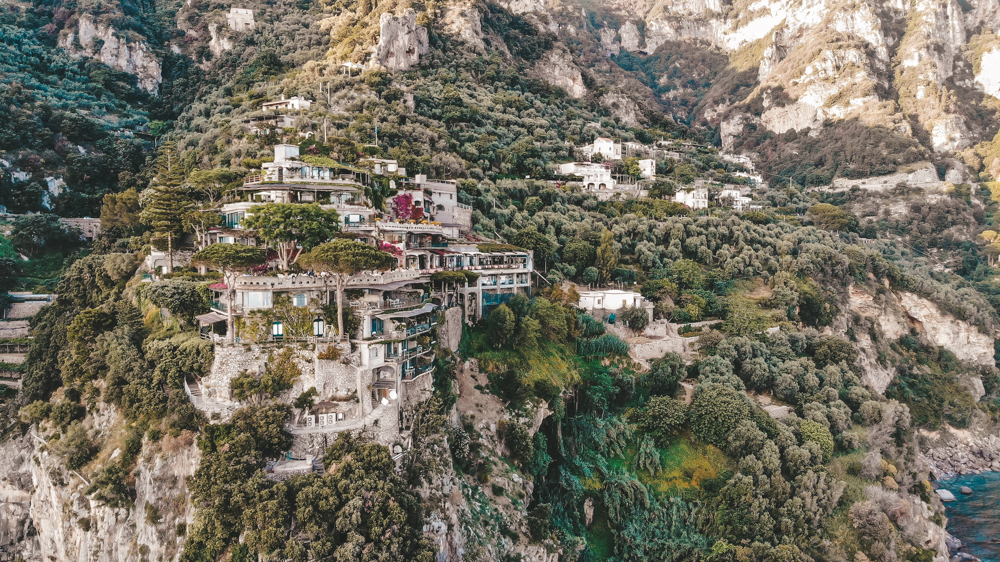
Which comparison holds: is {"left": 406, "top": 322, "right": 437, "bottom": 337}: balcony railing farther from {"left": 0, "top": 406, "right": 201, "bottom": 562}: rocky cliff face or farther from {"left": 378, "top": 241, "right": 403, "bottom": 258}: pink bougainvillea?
{"left": 0, "top": 406, "right": 201, "bottom": 562}: rocky cliff face

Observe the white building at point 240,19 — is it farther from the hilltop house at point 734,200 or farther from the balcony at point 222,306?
the balcony at point 222,306

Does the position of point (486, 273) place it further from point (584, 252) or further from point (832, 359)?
point (832, 359)

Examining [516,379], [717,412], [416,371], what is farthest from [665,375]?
[416,371]

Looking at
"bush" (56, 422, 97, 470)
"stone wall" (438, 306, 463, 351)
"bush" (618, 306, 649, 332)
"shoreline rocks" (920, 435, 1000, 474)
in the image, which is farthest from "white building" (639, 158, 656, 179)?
"bush" (56, 422, 97, 470)

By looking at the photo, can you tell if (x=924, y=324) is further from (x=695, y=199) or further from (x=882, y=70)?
(x=882, y=70)

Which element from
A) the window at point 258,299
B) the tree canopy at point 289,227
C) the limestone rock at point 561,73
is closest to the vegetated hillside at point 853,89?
the limestone rock at point 561,73

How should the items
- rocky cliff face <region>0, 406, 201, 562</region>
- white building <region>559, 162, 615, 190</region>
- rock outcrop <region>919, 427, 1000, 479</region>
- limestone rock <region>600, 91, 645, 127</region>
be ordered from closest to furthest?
1. rocky cliff face <region>0, 406, 201, 562</region>
2. rock outcrop <region>919, 427, 1000, 479</region>
3. white building <region>559, 162, 615, 190</region>
4. limestone rock <region>600, 91, 645, 127</region>
